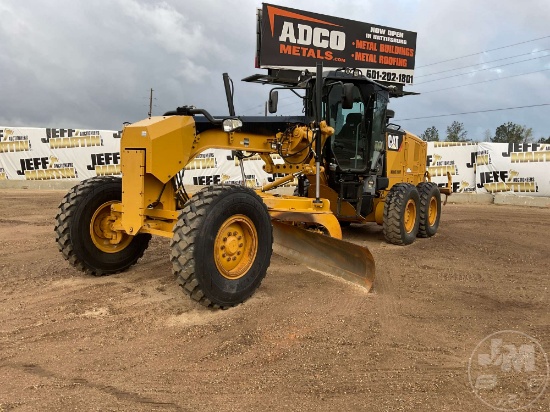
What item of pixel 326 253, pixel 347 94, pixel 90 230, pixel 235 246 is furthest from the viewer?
pixel 347 94

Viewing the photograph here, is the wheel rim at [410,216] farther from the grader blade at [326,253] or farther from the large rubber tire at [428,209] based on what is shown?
the grader blade at [326,253]

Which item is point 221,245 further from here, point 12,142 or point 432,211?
point 12,142

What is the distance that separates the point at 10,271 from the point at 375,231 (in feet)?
23.0

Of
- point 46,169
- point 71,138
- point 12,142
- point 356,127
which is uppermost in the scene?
point 71,138

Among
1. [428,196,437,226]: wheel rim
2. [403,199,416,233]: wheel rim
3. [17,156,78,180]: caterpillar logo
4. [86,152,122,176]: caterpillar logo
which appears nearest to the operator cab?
[403,199,416,233]: wheel rim

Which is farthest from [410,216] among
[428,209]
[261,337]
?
[261,337]

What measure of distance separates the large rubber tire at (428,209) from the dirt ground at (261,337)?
2588 millimetres

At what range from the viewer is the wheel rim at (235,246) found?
4.23 m

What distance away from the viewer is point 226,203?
417 centimetres

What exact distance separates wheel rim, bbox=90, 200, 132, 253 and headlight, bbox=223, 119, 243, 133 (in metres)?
1.62

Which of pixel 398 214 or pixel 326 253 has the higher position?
pixel 398 214

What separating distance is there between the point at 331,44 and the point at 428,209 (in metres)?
14.8

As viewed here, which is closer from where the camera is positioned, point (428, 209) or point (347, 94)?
point (347, 94)

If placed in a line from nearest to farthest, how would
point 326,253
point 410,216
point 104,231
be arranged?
point 104,231
point 326,253
point 410,216
